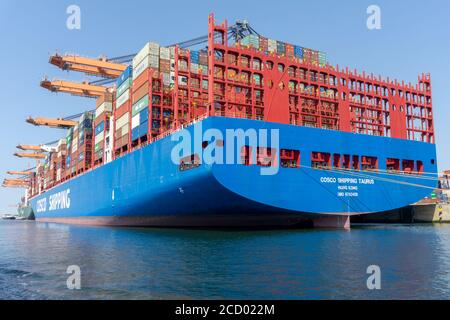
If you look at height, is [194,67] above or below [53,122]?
below

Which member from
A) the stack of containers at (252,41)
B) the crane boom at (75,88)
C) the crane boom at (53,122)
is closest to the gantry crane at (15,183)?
the crane boom at (53,122)

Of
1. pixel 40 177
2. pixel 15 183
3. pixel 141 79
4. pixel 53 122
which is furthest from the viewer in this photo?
pixel 15 183

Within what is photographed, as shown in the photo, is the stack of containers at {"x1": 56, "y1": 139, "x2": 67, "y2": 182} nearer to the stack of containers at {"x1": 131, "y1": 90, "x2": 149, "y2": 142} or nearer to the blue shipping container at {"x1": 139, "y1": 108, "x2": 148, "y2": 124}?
the stack of containers at {"x1": 131, "y1": 90, "x2": 149, "y2": 142}

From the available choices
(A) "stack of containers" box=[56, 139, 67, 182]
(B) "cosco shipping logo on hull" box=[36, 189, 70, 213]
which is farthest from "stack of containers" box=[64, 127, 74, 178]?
(B) "cosco shipping logo on hull" box=[36, 189, 70, 213]

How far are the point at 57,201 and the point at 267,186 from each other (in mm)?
44078

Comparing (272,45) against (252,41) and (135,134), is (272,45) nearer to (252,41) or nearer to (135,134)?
(252,41)

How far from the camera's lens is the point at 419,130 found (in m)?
34.4

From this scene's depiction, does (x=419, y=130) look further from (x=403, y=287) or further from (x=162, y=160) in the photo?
(x=403, y=287)

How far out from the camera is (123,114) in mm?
36719

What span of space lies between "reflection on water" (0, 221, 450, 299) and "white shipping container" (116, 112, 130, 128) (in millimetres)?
18157

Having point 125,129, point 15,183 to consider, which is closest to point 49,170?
point 125,129

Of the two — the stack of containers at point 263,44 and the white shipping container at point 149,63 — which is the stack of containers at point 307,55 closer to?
the stack of containers at point 263,44

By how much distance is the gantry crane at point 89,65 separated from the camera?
130 feet

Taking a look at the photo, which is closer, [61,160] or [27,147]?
[61,160]
